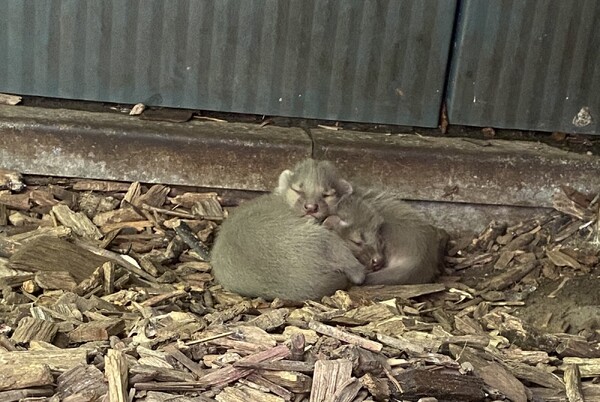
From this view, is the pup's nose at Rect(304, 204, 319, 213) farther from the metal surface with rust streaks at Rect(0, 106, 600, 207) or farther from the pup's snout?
the metal surface with rust streaks at Rect(0, 106, 600, 207)

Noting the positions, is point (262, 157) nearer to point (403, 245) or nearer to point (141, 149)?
point (141, 149)

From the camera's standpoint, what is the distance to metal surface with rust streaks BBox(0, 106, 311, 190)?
654cm

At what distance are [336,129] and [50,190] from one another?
1.96 metres

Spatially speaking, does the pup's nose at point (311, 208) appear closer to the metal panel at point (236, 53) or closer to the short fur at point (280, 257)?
the short fur at point (280, 257)

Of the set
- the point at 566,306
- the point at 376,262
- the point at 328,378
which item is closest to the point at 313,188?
the point at 376,262

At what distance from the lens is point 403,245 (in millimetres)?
6316

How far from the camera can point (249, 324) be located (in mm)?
4844

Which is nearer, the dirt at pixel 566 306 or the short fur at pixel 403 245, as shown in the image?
the dirt at pixel 566 306

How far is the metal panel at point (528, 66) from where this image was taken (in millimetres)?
6777

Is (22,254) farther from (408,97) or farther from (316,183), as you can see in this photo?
(408,97)

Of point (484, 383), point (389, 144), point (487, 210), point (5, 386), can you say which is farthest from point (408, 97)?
point (5, 386)

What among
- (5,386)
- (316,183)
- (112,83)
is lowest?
(5,386)

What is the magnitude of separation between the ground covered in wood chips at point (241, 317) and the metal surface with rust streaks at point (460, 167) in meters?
0.16

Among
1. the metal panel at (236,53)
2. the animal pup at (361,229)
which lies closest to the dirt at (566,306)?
the animal pup at (361,229)
